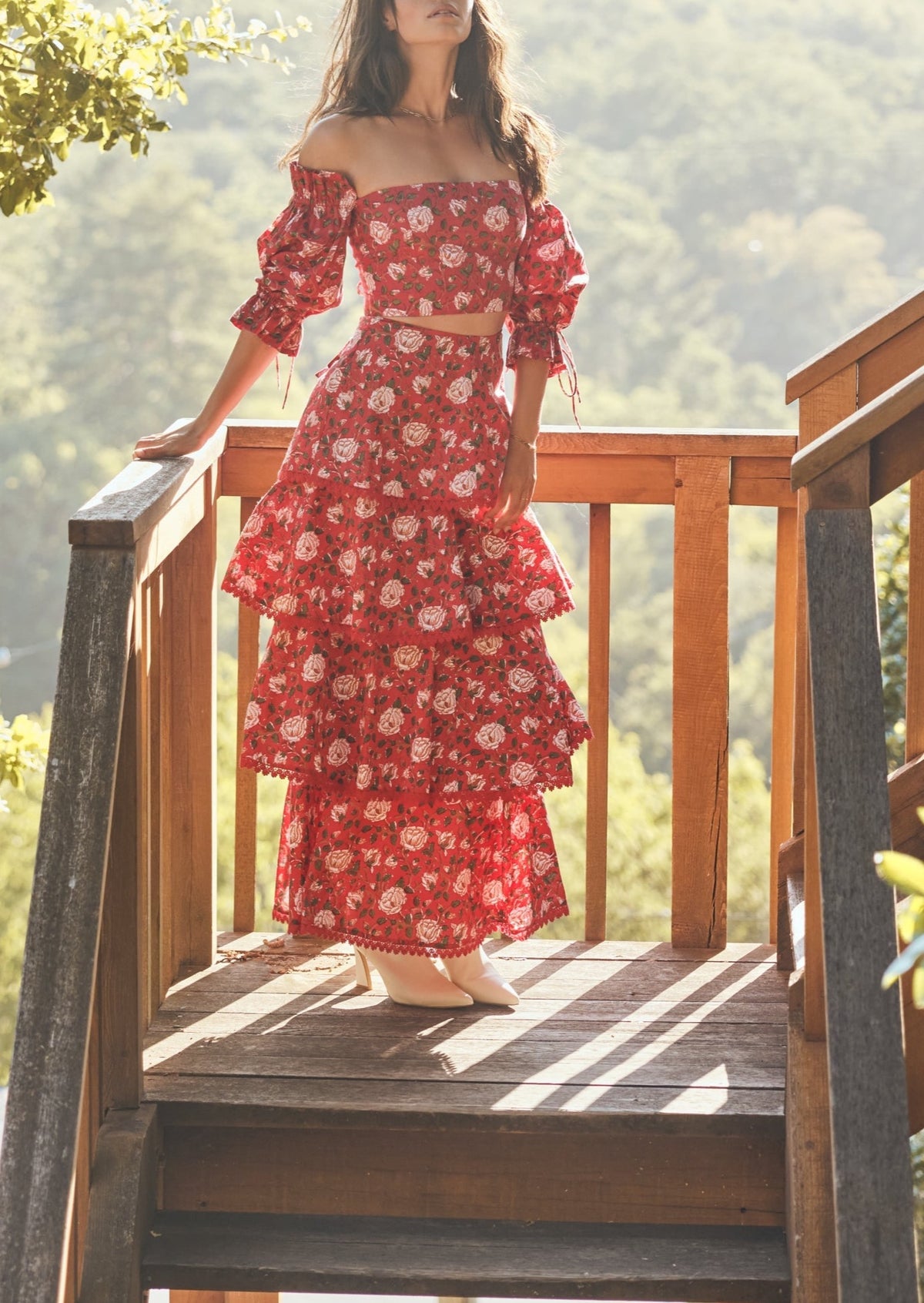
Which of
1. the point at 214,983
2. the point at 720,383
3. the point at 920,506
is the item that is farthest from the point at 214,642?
the point at 720,383

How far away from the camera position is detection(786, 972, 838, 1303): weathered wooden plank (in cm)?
193

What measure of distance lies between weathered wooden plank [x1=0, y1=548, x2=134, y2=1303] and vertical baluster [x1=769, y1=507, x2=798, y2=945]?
1375mm

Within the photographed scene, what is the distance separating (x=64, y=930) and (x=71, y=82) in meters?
1.27

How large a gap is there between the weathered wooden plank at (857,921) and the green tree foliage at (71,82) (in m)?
1.27

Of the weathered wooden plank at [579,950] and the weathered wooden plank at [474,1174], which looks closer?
the weathered wooden plank at [474,1174]

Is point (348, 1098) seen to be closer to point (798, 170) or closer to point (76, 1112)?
point (76, 1112)

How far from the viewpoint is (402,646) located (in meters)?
2.40

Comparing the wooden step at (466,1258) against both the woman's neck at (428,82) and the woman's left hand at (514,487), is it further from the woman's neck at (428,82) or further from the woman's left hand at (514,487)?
the woman's neck at (428,82)

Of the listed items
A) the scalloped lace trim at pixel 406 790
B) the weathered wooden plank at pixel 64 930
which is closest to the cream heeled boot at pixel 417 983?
the scalloped lace trim at pixel 406 790

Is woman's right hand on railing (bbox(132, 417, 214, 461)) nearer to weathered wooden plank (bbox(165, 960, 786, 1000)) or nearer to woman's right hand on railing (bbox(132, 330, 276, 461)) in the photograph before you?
woman's right hand on railing (bbox(132, 330, 276, 461))

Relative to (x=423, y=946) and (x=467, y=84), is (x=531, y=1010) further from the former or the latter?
(x=467, y=84)

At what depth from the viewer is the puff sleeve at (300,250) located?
2395 millimetres

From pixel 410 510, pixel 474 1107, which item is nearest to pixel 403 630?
pixel 410 510

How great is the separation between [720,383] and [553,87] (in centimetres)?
578
